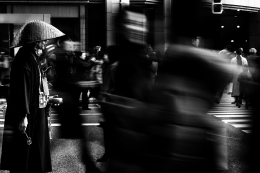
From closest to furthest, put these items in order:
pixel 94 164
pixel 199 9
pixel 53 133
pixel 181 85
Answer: pixel 199 9 < pixel 181 85 < pixel 94 164 < pixel 53 133

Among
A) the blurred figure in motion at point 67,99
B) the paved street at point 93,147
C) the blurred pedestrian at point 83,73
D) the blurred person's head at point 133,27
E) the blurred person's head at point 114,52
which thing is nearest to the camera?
the blurred person's head at point 133,27

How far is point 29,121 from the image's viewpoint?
453 cm

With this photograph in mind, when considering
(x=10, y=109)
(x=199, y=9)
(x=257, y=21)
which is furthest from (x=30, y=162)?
(x=257, y=21)

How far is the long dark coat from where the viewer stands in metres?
4.37

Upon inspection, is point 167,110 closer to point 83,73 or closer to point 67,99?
point 67,99

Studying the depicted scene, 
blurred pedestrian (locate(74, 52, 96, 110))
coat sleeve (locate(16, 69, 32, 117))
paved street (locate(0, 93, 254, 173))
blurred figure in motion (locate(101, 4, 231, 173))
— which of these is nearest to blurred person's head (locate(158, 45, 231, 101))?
blurred figure in motion (locate(101, 4, 231, 173))

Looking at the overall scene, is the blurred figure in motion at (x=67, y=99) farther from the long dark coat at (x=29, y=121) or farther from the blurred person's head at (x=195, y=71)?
the blurred person's head at (x=195, y=71)

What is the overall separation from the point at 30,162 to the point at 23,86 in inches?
30.7

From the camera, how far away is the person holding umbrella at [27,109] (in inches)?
172

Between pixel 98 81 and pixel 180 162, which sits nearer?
pixel 180 162

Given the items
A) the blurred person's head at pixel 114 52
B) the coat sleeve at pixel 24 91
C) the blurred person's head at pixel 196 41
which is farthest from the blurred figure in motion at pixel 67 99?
the blurred person's head at pixel 196 41

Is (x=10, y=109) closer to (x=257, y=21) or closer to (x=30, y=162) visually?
(x=30, y=162)

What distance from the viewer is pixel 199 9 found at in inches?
102

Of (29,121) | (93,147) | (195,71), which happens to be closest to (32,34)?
(29,121)
